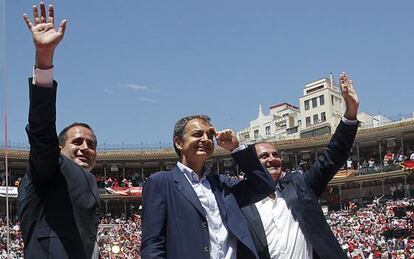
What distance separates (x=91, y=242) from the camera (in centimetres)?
321

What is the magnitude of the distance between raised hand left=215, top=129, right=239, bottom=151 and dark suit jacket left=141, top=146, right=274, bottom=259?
0.07 metres

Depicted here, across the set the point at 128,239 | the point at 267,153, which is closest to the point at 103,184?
the point at 128,239

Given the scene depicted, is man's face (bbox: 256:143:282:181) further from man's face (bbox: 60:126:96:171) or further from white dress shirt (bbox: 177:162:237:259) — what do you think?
man's face (bbox: 60:126:96:171)

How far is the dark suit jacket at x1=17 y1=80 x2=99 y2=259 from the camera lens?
2963 mm

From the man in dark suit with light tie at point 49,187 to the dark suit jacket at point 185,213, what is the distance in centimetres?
35

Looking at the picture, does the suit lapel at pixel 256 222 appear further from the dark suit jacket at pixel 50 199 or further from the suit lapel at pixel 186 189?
the dark suit jacket at pixel 50 199

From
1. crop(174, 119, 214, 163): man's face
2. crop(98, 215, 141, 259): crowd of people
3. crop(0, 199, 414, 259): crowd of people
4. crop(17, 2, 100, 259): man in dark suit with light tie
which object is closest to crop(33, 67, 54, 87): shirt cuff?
crop(17, 2, 100, 259): man in dark suit with light tie

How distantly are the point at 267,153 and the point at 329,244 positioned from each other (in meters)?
0.90

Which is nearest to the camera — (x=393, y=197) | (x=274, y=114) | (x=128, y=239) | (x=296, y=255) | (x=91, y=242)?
(x=91, y=242)

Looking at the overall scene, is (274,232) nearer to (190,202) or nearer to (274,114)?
(190,202)

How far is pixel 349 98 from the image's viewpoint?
15.1 ft

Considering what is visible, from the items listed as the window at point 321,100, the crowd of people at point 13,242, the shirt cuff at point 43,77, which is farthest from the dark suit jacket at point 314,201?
the window at point 321,100

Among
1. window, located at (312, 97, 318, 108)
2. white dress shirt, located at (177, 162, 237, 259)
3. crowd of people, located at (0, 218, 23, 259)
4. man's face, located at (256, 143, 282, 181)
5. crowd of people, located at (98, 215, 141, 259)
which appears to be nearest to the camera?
white dress shirt, located at (177, 162, 237, 259)

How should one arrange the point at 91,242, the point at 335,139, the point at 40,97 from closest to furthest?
1. the point at 40,97
2. the point at 91,242
3. the point at 335,139
